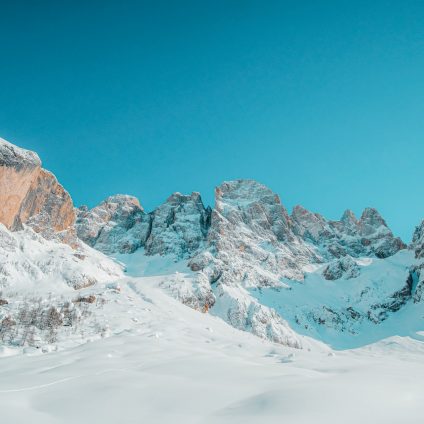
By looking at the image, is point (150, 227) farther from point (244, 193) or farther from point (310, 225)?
point (310, 225)

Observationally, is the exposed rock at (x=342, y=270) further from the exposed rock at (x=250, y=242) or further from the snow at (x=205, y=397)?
the snow at (x=205, y=397)

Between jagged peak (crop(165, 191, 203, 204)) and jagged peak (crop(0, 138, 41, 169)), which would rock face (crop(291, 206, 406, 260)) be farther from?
jagged peak (crop(0, 138, 41, 169))

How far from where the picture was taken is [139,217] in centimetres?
13625

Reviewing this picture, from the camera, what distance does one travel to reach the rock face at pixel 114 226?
4845 inches

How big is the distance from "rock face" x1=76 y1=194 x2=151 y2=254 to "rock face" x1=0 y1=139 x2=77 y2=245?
2814 cm

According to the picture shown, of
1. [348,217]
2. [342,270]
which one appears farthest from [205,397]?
[348,217]

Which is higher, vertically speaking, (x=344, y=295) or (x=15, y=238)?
(x=15, y=238)

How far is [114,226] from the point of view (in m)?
132

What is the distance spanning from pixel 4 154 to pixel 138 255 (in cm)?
5136

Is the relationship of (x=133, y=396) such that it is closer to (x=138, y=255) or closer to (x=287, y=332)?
(x=287, y=332)

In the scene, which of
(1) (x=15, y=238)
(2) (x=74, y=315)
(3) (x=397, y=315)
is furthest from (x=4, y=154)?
(3) (x=397, y=315)

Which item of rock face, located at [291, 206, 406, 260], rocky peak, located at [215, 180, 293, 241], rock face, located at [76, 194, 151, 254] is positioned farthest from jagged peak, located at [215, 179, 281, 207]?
rock face, located at [76, 194, 151, 254]

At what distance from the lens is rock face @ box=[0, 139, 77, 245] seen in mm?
77250

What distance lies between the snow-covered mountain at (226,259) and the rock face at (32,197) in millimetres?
256
